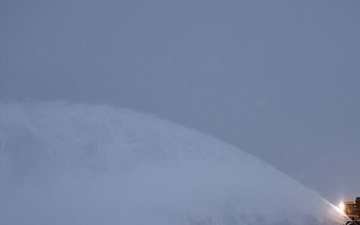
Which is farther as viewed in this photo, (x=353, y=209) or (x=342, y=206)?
(x=342, y=206)

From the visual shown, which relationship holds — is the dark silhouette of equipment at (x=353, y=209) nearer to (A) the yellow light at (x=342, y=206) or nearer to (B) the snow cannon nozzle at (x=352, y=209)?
(B) the snow cannon nozzle at (x=352, y=209)

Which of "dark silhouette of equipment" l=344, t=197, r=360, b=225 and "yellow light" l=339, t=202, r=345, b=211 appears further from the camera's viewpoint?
"yellow light" l=339, t=202, r=345, b=211

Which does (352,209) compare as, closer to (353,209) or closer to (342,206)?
(353,209)

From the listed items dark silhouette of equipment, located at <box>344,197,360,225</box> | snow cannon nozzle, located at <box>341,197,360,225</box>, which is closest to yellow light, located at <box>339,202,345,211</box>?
snow cannon nozzle, located at <box>341,197,360,225</box>

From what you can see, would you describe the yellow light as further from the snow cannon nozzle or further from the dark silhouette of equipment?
the dark silhouette of equipment

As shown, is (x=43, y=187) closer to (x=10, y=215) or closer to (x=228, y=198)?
(x=10, y=215)

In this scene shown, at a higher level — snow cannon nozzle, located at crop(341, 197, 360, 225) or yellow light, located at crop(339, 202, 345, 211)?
yellow light, located at crop(339, 202, 345, 211)

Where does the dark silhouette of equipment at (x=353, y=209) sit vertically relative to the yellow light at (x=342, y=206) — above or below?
below

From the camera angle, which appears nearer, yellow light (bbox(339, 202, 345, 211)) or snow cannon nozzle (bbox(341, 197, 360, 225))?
snow cannon nozzle (bbox(341, 197, 360, 225))

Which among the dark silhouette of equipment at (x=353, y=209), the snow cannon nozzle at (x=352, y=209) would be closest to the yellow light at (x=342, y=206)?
the snow cannon nozzle at (x=352, y=209)

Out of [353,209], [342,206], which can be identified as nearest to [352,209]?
[353,209]

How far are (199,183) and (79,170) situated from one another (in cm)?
1054

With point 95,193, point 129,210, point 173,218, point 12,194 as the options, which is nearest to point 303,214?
point 173,218

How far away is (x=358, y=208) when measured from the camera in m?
14.3
